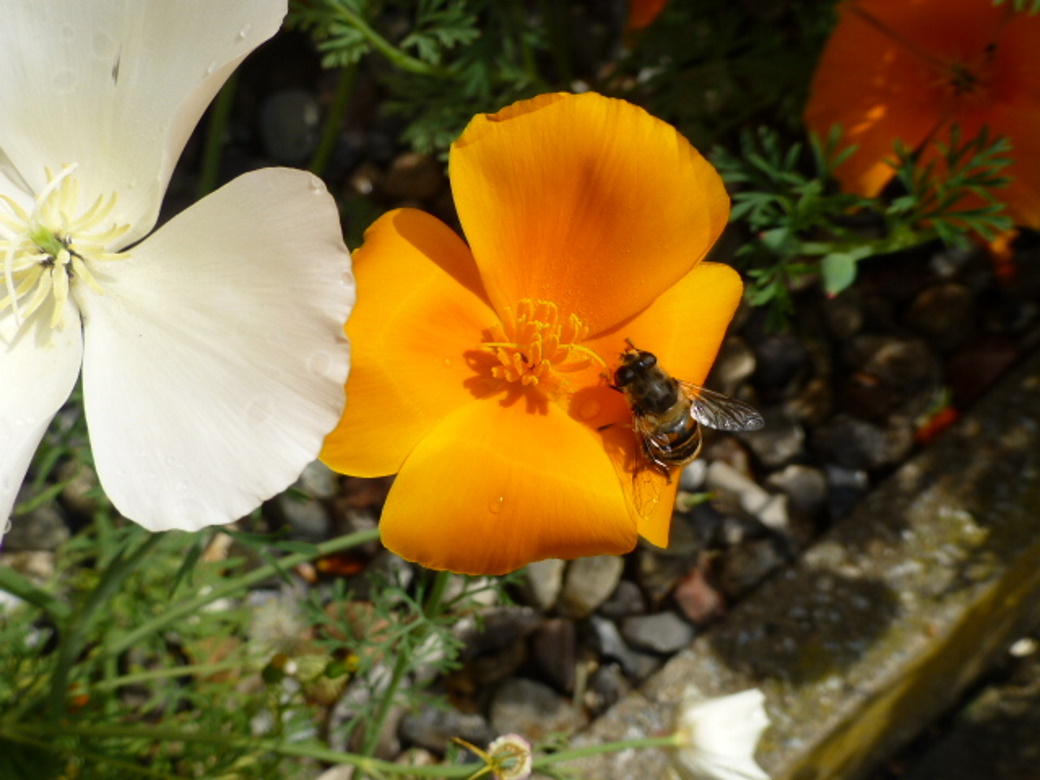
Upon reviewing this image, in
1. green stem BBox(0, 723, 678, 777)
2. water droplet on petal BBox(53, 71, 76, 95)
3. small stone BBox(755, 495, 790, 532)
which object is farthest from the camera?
small stone BBox(755, 495, 790, 532)

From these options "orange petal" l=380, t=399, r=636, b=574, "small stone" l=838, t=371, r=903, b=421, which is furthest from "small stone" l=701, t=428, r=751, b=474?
"orange petal" l=380, t=399, r=636, b=574

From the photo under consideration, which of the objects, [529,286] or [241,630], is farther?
[241,630]

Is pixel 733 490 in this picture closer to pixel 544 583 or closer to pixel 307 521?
pixel 544 583

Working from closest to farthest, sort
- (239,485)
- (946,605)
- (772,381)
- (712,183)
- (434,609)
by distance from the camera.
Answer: (239,485) < (712,183) < (434,609) < (946,605) < (772,381)

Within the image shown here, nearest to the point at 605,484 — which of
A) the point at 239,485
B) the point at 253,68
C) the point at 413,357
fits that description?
the point at 413,357

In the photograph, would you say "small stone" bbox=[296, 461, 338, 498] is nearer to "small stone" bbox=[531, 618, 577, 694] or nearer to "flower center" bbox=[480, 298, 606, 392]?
"small stone" bbox=[531, 618, 577, 694]

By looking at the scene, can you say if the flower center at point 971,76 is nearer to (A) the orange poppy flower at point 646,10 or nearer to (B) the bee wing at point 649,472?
(A) the orange poppy flower at point 646,10

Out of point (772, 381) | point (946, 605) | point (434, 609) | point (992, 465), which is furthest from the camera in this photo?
point (772, 381)

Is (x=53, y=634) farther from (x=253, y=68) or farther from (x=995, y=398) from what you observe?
(x=995, y=398)
